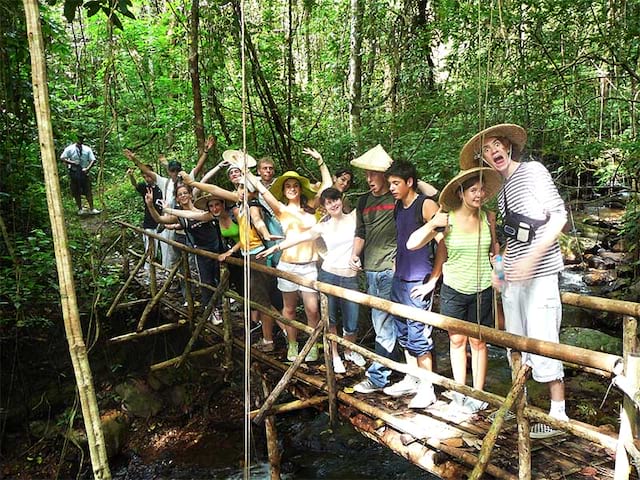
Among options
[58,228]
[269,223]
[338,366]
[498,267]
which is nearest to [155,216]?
[269,223]

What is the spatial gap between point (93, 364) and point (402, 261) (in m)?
4.65

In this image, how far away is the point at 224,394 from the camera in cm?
642

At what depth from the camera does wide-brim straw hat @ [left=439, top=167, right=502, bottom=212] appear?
9.29 ft

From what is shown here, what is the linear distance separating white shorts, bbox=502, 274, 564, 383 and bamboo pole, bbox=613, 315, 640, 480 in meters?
0.60

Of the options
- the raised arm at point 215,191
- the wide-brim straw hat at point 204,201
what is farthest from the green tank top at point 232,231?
the raised arm at point 215,191

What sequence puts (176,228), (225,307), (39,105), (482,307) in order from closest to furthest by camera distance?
(39,105)
(482,307)
(225,307)
(176,228)

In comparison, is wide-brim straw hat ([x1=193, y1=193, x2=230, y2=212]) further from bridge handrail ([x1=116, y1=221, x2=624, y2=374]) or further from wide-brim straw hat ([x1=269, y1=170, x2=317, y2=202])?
bridge handrail ([x1=116, y1=221, x2=624, y2=374])

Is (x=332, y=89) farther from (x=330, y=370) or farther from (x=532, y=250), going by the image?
(x=532, y=250)

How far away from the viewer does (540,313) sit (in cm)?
263

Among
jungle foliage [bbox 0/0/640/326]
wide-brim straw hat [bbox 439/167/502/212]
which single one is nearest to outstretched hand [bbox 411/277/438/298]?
wide-brim straw hat [bbox 439/167/502/212]

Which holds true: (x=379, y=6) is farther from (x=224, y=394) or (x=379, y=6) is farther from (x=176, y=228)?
(x=224, y=394)

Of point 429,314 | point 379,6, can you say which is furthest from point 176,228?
point 379,6

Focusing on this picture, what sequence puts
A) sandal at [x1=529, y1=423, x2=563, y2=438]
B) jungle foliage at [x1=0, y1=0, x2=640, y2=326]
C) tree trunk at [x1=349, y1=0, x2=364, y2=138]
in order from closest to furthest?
sandal at [x1=529, y1=423, x2=563, y2=438] → jungle foliage at [x1=0, y1=0, x2=640, y2=326] → tree trunk at [x1=349, y1=0, x2=364, y2=138]

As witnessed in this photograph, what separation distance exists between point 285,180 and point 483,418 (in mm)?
2158
